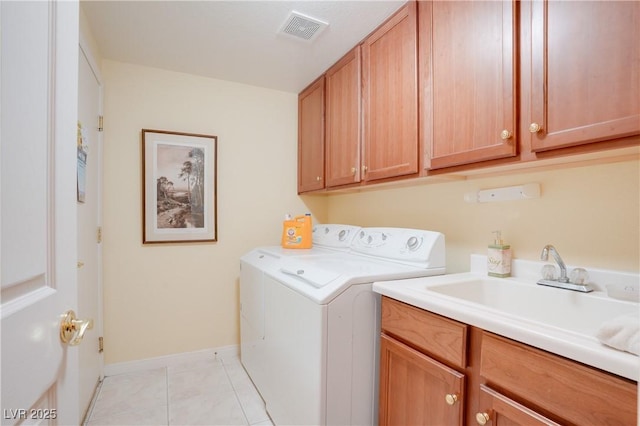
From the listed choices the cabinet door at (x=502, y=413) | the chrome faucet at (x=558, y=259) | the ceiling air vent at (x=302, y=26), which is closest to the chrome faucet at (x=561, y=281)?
the chrome faucet at (x=558, y=259)

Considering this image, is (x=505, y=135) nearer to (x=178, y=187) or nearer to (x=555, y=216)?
(x=555, y=216)

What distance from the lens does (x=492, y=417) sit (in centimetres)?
87

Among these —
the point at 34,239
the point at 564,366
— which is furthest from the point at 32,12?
the point at 564,366

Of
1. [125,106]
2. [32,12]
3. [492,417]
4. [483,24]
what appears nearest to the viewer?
[32,12]

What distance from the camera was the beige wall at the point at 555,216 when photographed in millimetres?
1091

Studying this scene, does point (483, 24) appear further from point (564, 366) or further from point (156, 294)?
point (156, 294)

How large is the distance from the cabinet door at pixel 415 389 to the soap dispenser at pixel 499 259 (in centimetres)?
59

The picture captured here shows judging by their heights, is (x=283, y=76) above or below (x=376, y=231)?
above

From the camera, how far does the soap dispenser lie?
54.6 inches

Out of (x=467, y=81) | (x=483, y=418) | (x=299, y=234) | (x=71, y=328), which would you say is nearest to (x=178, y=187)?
(x=299, y=234)

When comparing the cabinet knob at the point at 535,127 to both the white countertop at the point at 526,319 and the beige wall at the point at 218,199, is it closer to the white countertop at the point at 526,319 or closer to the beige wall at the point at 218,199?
the white countertop at the point at 526,319

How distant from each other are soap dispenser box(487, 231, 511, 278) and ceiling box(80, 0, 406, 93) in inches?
51.9

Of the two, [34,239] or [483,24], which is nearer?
[34,239]

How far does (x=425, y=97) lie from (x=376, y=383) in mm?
1339
